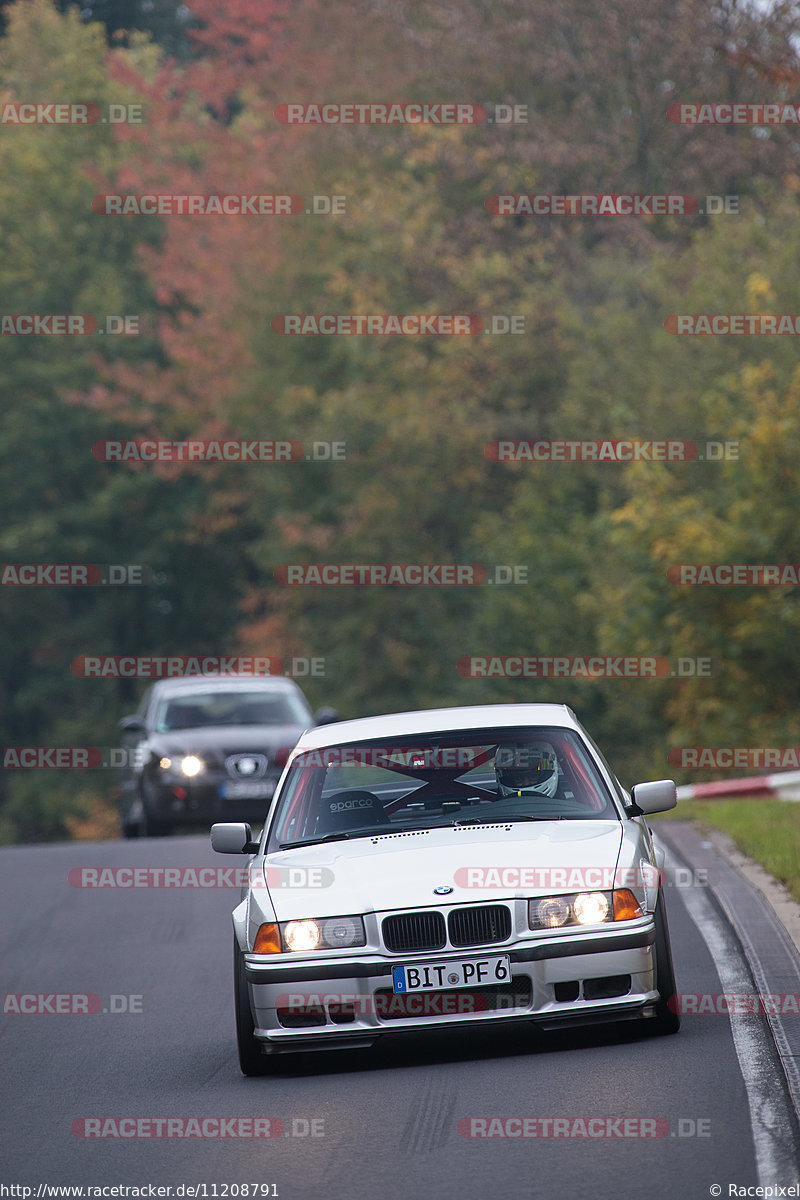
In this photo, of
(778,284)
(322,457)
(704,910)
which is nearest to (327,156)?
(322,457)

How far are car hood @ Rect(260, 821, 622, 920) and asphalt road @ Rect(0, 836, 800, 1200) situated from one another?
71cm

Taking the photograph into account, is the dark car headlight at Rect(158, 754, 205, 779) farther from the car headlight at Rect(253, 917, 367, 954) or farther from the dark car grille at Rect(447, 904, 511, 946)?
the dark car grille at Rect(447, 904, 511, 946)

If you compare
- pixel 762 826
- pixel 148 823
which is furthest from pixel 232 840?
pixel 148 823

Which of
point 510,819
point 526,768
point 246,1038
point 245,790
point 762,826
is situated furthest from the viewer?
point 245,790

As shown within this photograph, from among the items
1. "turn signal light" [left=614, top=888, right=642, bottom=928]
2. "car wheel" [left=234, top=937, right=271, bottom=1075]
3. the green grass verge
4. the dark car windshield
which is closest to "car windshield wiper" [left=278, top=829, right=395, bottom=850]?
"car wheel" [left=234, top=937, right=271, bottom=1075]

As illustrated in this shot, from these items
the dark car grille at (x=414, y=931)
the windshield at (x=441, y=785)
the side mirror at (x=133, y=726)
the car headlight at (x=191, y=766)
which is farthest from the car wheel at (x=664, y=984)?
the side mirror at (x=133, y=726)

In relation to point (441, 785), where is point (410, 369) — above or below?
above

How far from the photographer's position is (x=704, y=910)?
12047 mm

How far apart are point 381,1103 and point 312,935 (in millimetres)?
854

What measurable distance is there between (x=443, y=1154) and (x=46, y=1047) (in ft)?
11.5

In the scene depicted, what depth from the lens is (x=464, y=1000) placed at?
7910 millimetres

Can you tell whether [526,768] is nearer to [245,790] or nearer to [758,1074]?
[758,1074]

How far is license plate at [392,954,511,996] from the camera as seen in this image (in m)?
7.85

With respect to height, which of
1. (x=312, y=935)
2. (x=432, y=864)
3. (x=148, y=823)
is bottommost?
(x=148, y=823)
